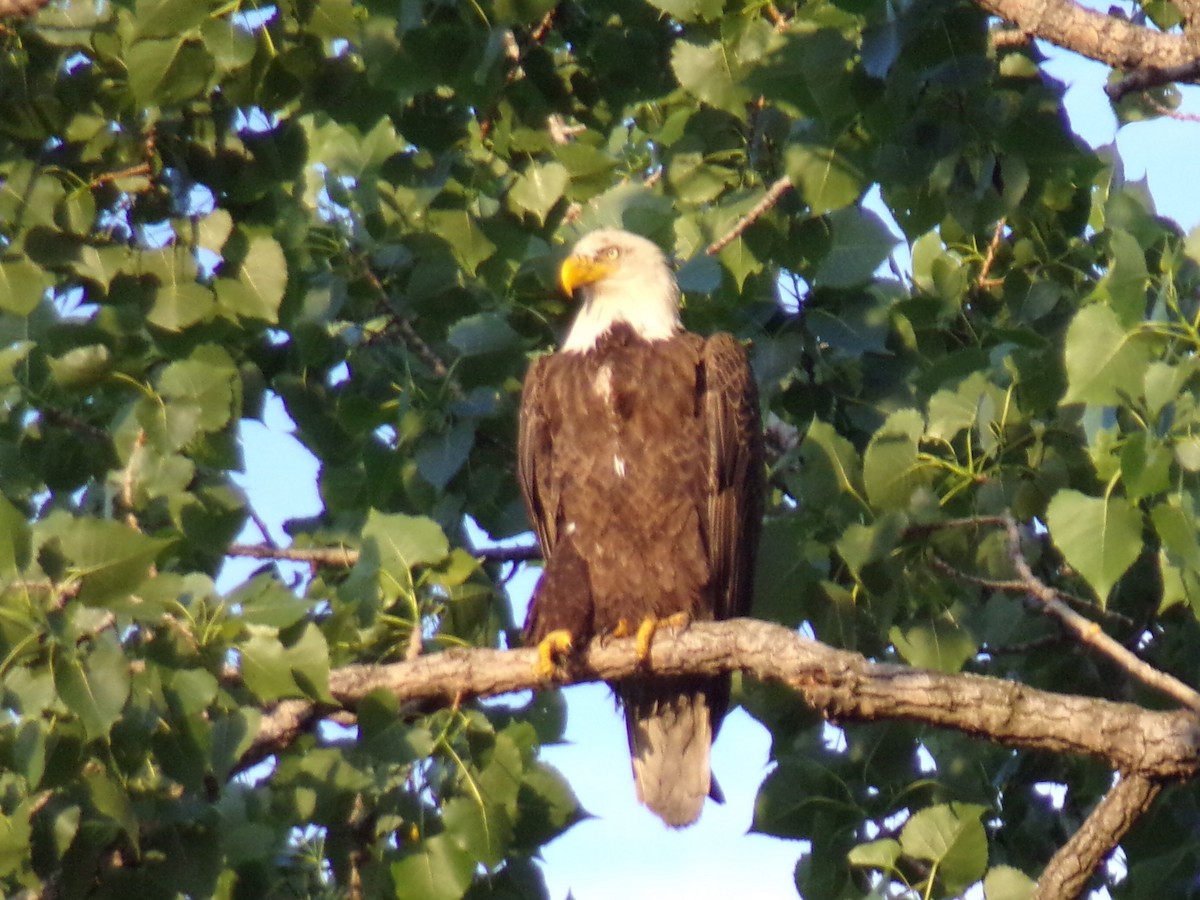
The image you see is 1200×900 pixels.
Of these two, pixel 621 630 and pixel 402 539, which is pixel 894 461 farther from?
pixel 621 630

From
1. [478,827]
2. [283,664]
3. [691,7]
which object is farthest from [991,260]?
[283,664]

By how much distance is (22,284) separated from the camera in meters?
3.65

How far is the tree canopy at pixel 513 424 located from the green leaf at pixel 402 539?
1 centimetres

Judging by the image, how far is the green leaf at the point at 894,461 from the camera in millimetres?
3381

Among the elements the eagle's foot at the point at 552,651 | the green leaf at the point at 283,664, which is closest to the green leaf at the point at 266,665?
the green leaf at the point at 283,664

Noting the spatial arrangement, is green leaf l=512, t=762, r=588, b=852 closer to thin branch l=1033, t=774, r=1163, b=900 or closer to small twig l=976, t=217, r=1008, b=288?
thin branch l=1033, t=774, r=1163, b=900

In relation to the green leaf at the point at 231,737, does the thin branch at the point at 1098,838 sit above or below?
above

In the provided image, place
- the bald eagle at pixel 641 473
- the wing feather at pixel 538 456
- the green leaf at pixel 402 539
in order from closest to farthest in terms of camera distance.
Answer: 1. the green leaf at pixel 402 539
2. the bald eagle at pixel 641 473
3. the wing feather at pixel 538 456

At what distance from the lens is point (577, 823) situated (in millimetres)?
3824

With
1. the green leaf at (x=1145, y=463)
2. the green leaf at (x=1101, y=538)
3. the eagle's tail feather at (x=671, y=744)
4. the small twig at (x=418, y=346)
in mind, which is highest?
the green leaf at (x=1145, y=463)

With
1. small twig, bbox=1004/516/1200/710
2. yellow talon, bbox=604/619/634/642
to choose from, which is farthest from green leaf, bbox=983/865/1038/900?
yellow talon, bbox=604/619/634/642

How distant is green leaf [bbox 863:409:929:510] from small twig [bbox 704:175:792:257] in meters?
0.78

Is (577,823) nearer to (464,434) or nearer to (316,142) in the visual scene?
(464,434)

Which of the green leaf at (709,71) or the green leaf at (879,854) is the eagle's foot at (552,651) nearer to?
the green leaf at (879,854)
